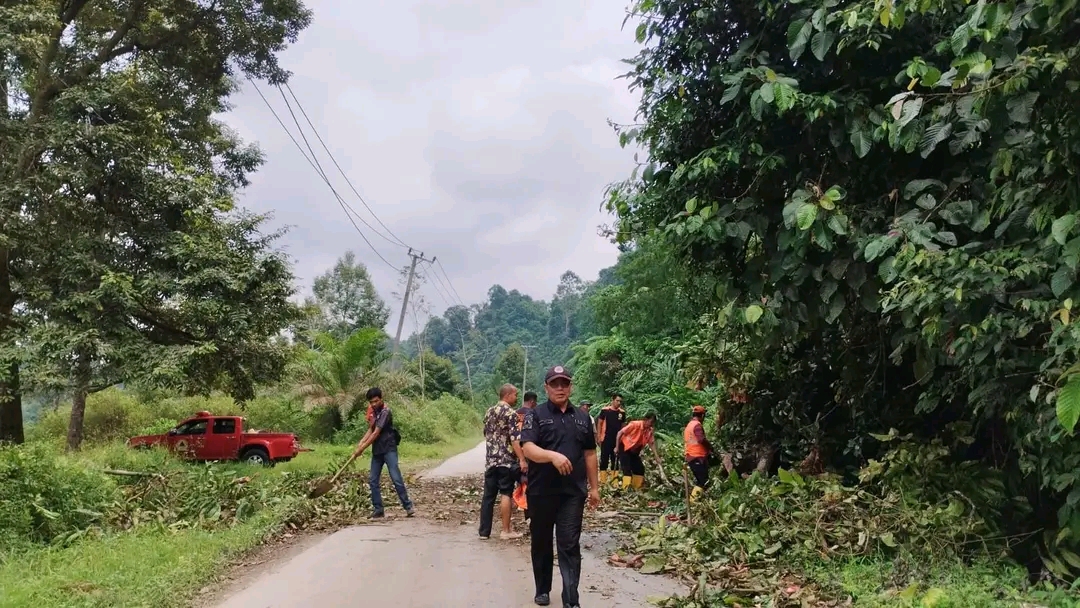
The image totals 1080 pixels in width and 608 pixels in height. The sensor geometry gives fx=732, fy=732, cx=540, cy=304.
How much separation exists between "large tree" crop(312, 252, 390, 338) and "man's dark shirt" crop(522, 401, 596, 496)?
155 feet

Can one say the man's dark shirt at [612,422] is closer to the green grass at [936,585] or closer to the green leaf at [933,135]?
the green grass at [936,585]

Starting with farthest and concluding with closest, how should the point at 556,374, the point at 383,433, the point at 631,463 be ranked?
the point at 631,463 < the point at 383,433 < the point at 556,374

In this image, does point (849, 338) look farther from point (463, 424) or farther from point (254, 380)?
point (463, 424)

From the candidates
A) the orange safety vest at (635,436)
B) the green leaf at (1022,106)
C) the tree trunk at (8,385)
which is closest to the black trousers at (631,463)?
the orange safety vest at (635,436)

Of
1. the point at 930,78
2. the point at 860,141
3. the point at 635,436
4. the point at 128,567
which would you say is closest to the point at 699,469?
the point at 635,436

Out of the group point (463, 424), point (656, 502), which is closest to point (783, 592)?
point (656, 502)

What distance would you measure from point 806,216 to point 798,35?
161cm

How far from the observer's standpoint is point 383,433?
8914 mm

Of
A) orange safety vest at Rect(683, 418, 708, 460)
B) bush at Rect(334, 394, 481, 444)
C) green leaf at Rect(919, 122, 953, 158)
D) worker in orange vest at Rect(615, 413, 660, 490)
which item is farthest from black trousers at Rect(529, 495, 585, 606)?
bush at Rect(334, 394, 481, 444)

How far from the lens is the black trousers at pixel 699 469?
969 centimetres

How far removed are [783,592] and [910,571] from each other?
96cm

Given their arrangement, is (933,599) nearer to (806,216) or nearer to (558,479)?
(558,479)

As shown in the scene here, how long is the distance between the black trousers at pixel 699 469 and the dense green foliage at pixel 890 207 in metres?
1.03

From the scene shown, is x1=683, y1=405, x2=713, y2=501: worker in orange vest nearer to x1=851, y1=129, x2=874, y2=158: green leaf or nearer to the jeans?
the jeans
